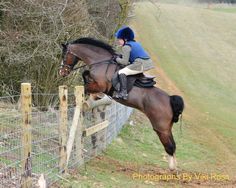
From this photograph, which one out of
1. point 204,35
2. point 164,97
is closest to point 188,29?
point 204,35

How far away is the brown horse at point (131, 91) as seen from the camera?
35.8ft

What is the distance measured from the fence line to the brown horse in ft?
1.79

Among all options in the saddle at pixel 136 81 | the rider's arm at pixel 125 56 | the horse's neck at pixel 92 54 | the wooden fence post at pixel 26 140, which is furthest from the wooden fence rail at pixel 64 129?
the rider's arm at pixel 125 56

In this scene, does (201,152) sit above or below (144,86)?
below

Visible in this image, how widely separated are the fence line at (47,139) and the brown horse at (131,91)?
1.79 feet

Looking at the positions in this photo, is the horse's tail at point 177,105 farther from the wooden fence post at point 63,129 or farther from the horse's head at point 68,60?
the wooden fence post at point 63,129

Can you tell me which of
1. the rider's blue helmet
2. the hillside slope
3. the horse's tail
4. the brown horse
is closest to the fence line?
the brown horse

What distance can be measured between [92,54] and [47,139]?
9.72 feet

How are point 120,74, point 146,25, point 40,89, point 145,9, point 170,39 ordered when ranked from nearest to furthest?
1. point 120,74
2. point 40,89
3. point 170,39
4. point 146,25
5. point 145,9

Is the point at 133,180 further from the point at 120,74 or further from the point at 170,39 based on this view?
the point at 170,39

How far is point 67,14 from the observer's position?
1461cm

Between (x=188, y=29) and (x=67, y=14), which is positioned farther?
(x=188, y=29)

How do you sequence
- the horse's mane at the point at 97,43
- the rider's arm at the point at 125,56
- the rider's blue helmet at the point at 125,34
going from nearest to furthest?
the rider's arm at the point at 125,56, the rider's blue helmet at the point at 125,34, the horse's mane at the point at 97,43

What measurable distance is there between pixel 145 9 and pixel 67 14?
142 feet
